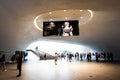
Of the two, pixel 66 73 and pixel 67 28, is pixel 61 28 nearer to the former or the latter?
pixel 67 28

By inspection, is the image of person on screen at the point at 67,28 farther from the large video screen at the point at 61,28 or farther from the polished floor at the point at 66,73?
the polished floor at the point at 66,73

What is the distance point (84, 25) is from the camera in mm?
21234

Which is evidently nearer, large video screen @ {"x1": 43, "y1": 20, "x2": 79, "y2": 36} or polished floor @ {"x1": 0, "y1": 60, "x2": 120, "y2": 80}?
polished floor @ {"x1": 0, "y1": 60, "x2": 120, "y2": 80}

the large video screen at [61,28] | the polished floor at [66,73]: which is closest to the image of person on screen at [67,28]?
the large video screen at [61,28]

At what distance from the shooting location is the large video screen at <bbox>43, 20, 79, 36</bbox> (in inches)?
608

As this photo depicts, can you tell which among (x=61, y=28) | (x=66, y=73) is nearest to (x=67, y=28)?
(x=61, y=28)

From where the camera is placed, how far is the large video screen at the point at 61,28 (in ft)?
50.7

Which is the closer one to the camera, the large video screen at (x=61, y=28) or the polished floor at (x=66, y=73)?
the polished floor at (x=66, y=73)

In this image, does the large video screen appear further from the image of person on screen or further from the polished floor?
the polished floor

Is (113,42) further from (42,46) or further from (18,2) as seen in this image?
(42,46)

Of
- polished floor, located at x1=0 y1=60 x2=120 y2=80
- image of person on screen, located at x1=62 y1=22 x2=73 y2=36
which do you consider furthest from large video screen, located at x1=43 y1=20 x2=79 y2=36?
polished floor, located at x1=0 y1=60 x2=120 y2=80

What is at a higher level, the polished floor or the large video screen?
the large video screen

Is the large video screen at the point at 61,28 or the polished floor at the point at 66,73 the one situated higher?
the large video screen at the point at 61,28

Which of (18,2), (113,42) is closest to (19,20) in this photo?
(18,2)
